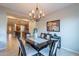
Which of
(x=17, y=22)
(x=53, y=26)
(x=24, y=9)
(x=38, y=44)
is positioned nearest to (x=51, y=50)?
(x=38, y=44)

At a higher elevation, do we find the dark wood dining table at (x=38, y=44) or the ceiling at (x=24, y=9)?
the ceiling at (x=24, y=9)

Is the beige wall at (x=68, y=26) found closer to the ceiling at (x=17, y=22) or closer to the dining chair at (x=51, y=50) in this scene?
the dining chair at (x=51, y=50)

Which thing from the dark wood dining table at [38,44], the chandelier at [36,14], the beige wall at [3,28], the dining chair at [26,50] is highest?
the chandelier at [36,14]

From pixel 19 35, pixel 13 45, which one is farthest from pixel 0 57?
pixel 19 35

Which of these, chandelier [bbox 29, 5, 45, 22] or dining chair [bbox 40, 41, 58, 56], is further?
chandelier [bbox 29, 5, 45, 22]

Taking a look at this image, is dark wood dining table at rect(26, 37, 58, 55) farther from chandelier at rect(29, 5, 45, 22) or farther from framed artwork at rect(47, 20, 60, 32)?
chandelier at rect(29, 5, 45, 22)

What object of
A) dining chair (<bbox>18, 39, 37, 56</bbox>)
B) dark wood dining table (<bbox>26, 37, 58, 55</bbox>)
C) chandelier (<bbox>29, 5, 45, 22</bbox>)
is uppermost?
chandelier (<bbox>29, 5, 45, 22</bbox>)

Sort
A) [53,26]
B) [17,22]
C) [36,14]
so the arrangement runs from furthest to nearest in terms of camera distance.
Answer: [36,14] < [53,26] < [17,22]

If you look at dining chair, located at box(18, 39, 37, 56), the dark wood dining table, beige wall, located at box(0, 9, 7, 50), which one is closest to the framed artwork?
the dark wood dining table

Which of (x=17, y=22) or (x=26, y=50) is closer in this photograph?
(x=17, y=22)

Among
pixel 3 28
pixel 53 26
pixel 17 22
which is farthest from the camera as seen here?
pixel 3 28

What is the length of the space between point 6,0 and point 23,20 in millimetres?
582

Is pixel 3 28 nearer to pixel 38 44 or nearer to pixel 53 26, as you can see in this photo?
pixel 38 44

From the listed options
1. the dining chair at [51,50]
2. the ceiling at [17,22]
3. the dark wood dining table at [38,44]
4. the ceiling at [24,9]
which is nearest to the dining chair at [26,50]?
the dark wood dining table at [38,44]
